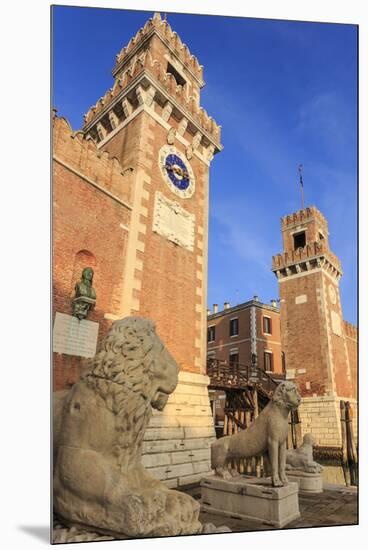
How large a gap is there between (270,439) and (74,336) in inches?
141

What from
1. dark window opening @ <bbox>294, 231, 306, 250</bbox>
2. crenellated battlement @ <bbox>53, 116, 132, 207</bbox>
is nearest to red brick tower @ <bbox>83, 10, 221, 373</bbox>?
crenellated battlement @ <bbox>53, 116, 132, 207</bbox>

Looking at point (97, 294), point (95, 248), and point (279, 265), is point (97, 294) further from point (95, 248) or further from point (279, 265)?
point (279, 265)

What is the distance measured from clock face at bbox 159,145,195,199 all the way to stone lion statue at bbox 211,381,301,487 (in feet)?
20.7

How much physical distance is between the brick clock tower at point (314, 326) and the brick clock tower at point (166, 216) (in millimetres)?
8265

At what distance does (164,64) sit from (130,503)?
11068 millimetres

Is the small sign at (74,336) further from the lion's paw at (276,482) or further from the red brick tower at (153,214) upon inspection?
the lion's paw at (276,482)

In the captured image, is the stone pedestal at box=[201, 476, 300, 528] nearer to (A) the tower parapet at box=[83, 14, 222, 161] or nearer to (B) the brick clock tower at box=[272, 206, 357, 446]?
(A) the tower parapet at box=[83, 14, 222, 161]

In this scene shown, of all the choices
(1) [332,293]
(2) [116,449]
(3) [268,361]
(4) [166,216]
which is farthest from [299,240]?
(2) [116,449]

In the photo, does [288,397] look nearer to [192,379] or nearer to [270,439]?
[270,439]

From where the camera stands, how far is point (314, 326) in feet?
59.5

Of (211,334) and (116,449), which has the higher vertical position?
(211,334)

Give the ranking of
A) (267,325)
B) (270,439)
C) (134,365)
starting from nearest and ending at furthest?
(134,365)
(270,439)
(267,325)

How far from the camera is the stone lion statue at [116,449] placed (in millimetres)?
3186

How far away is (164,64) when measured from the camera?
37.2 ft
